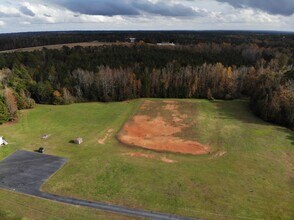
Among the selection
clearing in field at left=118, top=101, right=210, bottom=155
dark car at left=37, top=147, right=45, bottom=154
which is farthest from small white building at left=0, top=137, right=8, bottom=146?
clearing in field at left=118, top=101, right=210, bottom=155

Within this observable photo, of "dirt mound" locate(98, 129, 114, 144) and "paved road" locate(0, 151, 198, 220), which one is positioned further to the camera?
"dirt mound" locate(98, 129, 114, 144)

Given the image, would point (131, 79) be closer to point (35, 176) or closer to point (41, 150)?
point (41, 150)

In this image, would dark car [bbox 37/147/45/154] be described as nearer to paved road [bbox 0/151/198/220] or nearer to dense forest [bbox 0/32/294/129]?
paved road [bbox 0/151/198/220]

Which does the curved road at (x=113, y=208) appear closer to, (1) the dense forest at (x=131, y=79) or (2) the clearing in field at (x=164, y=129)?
(2) the clearing in field at (x=164, y=129)

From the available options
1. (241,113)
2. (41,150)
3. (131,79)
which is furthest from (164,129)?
(131,79)

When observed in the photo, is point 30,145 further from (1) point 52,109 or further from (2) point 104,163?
(1) point 52,109

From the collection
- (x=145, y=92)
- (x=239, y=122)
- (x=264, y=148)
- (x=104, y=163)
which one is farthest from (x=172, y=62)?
(x=104, y=163)

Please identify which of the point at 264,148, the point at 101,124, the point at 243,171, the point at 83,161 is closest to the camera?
the point at 243,171
